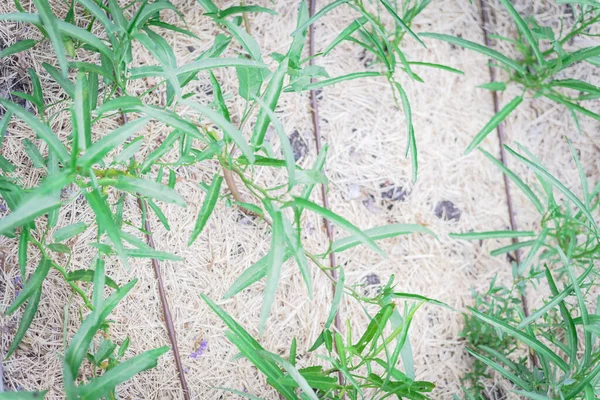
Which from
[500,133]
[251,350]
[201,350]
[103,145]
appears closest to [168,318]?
[201,350]

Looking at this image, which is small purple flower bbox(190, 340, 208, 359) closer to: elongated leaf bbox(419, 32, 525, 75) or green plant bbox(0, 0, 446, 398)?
green plant bbox(0, 0, 446, 398)

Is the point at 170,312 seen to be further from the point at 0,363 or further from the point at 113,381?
the point at 113,381

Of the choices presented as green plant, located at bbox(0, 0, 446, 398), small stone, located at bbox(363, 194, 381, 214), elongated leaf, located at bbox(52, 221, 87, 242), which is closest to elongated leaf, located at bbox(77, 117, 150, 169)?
green plant, located at bbox(0, 0, 446, 398)

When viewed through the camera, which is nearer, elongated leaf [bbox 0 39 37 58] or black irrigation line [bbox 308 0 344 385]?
elongated leaf [bbox 0 39 37 58]

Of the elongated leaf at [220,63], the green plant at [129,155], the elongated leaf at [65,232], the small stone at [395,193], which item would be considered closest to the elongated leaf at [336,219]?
the green plant at [129,155]

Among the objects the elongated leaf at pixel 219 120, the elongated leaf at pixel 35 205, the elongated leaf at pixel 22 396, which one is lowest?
the elongated leaf at pixel 22 396

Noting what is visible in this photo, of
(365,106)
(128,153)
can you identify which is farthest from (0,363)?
(365,106)

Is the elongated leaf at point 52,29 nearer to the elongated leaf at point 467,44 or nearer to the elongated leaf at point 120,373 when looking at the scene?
the elongated leaf at point 120,373
